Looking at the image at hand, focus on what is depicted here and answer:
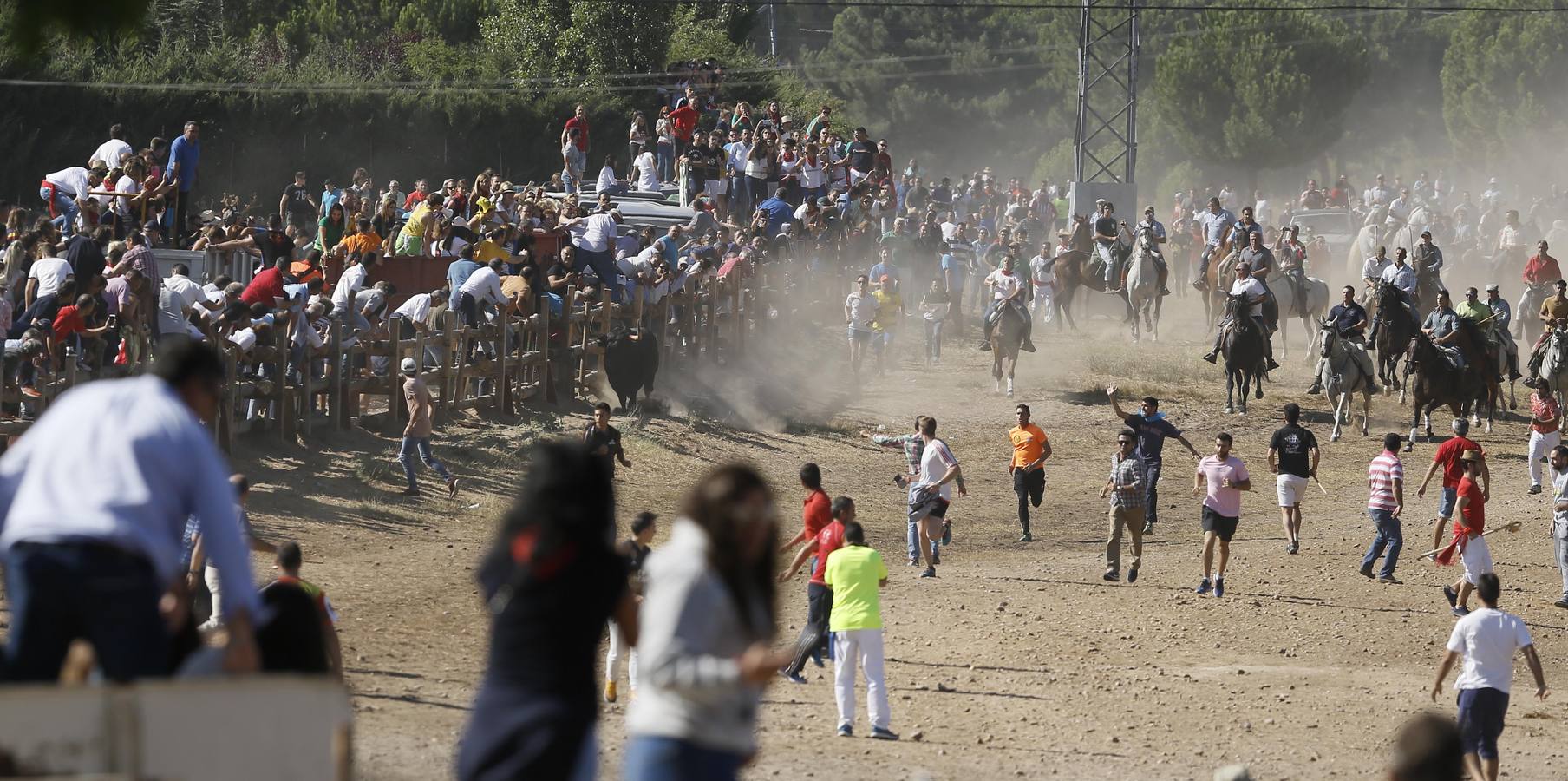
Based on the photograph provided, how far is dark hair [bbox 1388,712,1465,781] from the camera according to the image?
590 centimetres

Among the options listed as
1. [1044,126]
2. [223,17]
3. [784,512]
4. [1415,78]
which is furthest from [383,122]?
[1415,78]

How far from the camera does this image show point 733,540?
16.8 feet

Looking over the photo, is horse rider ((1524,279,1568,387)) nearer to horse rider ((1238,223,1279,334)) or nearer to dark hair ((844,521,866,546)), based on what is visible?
horse rider ((1238,223,1279,334))

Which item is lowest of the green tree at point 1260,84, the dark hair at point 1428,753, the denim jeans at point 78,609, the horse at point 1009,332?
the horse at point 1009,332

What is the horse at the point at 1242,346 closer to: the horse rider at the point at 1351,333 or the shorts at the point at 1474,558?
the horse rider at the point at 1351,333

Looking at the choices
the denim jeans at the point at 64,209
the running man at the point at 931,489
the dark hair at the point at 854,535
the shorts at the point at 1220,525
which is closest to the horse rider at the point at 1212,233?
the shorts at the point at 1220,525

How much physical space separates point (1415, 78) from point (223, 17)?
58.1 metres

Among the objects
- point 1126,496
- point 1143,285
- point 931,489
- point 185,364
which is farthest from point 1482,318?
point 185,364

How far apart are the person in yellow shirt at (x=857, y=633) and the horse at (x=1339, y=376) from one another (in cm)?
1682

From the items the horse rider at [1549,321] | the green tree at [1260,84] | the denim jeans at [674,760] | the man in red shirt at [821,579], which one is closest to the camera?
the denim jeans at [674,760]

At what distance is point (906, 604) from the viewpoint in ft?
56.7

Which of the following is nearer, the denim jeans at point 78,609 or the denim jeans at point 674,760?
the denim jeans at point 78,609

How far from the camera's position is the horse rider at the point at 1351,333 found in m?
28.0

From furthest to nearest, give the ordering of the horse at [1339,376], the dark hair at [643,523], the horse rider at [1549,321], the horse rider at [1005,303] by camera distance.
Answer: the horse rider at [1005,303] < the horse rider at [1549,321] < the horse at [1339,376] < the dark hair at [643,523]
